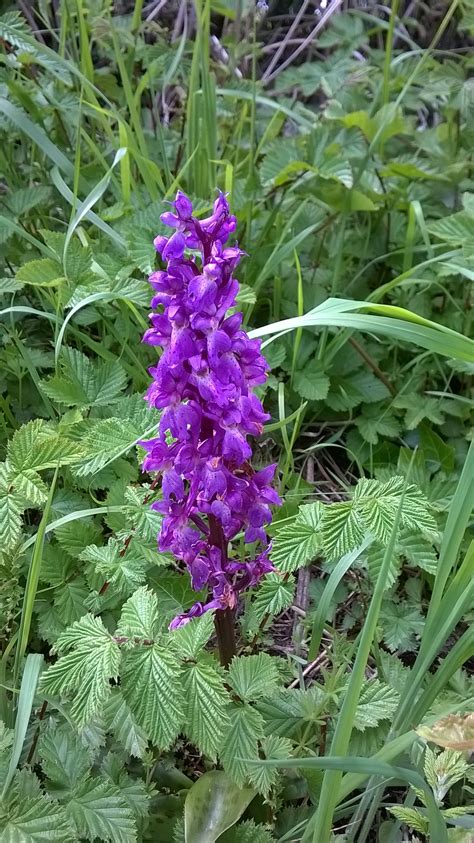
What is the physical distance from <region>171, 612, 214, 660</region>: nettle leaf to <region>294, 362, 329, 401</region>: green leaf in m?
0.89

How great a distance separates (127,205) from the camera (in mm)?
2008

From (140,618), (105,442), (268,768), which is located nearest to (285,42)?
(105,442)

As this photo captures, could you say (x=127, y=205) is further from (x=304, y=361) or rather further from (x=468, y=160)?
(x=468, y=160)

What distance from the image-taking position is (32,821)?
3.35 feet

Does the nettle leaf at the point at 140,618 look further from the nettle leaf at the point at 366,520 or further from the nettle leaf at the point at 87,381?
the nettle leaf at the point at 87,381

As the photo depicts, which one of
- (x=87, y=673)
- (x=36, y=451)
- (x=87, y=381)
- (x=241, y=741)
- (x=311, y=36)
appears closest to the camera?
(x=87, y=673)

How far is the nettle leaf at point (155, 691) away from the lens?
992 mm

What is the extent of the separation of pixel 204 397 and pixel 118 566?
1.40 ft

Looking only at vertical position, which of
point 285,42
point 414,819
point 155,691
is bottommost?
point 414,819

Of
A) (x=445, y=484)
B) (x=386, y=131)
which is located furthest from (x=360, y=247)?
(x=445, y=484)

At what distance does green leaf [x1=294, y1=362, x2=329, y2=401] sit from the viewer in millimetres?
1875

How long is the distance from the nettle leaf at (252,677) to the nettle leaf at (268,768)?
0.30 feet

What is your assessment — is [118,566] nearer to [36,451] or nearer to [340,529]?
[36,451]

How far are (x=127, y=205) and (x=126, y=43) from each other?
82 centimetres
